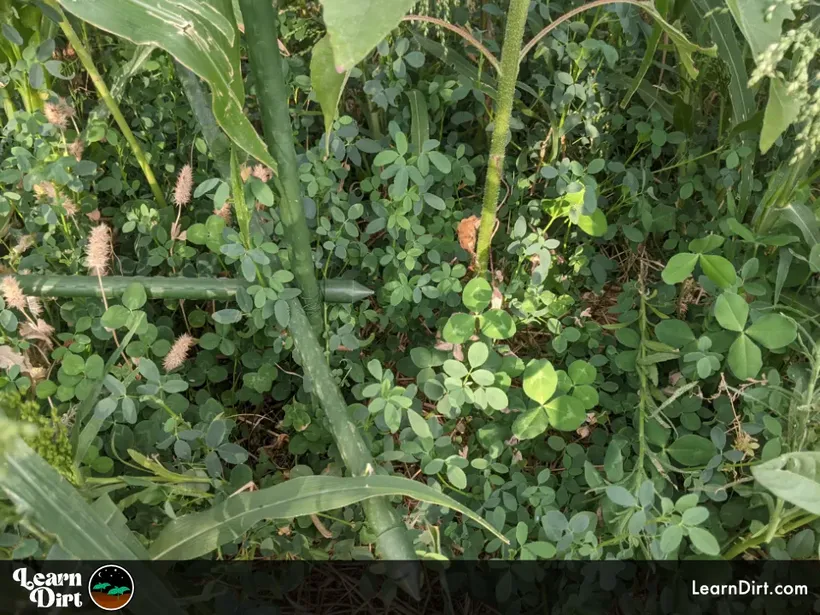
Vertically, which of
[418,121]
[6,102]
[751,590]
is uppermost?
[6,102]

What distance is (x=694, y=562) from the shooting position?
2.96ft

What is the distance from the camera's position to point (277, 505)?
79cm

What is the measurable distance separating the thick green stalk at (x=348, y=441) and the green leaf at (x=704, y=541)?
1.21 ft

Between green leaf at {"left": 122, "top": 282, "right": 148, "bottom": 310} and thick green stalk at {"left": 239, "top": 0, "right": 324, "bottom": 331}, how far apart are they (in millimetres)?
244

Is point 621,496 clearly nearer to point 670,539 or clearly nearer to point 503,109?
point 670,539

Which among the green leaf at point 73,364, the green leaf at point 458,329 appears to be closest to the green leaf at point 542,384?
the green leaf at point 458,329

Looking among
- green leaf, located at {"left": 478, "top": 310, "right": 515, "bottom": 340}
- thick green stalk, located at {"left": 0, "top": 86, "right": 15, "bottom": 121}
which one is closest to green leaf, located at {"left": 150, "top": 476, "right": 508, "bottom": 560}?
green leaf, located at {"left": 478, "top": 310, "right": 515, "bottom": 340}

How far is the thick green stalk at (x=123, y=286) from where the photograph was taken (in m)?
1.03

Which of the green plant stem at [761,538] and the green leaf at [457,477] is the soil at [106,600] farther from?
the green plant stem at [761,538]

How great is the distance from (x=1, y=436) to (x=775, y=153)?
1292mm

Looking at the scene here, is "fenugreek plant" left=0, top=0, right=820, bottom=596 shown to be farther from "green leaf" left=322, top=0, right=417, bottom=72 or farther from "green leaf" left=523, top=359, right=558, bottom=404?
"green leaf" left=322, top=0, right=417, bottom=72

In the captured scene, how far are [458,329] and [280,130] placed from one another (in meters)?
0.42

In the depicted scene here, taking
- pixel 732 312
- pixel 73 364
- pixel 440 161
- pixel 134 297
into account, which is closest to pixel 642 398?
pixel 732 312

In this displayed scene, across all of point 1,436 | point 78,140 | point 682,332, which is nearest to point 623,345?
point 682,332
